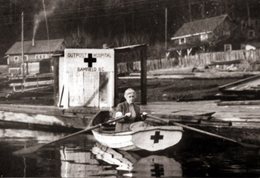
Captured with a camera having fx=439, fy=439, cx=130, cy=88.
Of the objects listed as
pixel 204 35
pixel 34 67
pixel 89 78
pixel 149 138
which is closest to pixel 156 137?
pixel 149 138

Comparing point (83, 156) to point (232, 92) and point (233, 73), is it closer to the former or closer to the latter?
point (232, 92)

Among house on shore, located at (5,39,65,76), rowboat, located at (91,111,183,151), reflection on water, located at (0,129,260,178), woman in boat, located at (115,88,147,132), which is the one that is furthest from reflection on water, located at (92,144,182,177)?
house on shore, located at (5,39,65,76)

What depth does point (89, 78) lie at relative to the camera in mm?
14078

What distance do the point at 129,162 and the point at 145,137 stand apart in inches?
23.2

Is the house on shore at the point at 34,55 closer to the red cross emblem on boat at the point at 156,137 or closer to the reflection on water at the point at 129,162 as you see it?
the reflection on water at the point at 129,162

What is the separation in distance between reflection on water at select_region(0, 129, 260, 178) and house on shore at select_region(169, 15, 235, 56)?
982 inches

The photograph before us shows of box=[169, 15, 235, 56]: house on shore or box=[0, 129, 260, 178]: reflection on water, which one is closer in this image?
box=[0, 129, 260, 178]: reflection on water

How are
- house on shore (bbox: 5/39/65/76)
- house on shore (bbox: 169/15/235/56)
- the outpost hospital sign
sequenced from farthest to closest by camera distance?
1. house on shore (bbox: 5/39/65/76)
2. house on shore (bbox: 169/15/235/56)
3. the outpost hospital sign

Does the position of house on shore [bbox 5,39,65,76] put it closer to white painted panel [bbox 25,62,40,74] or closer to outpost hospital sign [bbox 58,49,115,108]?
white painted panel [bbox 25,62,40,74]

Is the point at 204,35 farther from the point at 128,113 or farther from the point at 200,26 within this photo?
the point at 128,113

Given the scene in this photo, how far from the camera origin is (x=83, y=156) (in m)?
9.60

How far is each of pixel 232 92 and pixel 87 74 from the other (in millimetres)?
4797

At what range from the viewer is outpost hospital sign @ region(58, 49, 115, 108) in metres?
13.9

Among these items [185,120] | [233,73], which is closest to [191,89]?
[233,73]
